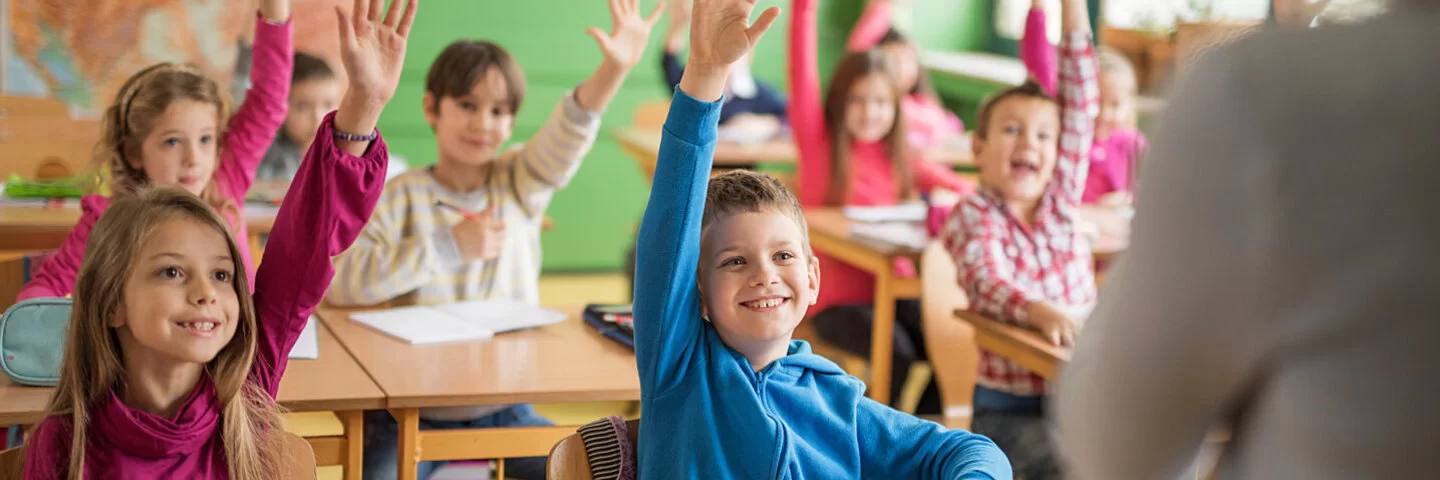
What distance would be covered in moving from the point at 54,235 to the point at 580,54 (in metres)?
3.27

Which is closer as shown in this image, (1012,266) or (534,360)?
(534,360)

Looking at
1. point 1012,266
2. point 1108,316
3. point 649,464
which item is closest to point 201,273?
point 649,464

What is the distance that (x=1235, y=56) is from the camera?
30.4 inches

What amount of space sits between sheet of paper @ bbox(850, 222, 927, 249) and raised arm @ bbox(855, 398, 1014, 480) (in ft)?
5.56

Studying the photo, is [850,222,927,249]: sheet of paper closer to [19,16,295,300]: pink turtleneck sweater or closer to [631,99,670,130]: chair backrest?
[19,16,295,300]: pink turtleneck sweater

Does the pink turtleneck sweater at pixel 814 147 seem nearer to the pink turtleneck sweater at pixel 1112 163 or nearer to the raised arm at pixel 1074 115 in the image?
the pink turtleneck sweater at pixel 1112 163

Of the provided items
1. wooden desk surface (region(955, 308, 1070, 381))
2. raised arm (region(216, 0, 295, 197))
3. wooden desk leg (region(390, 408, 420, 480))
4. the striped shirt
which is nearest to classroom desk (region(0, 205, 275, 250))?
raised arm (region(216, 0, 295, 197))

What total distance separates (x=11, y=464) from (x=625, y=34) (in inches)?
51.3

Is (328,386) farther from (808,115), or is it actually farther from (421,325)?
(808,115)

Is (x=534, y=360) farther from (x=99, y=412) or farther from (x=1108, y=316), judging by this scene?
(x=1108, y=316)

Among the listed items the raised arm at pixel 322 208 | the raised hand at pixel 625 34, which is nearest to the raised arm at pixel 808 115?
the raised hand at pixel 625 34

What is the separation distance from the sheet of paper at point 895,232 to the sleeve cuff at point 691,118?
187 centimetres

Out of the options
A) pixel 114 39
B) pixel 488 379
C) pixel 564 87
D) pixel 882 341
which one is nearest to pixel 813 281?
pixel 488 379

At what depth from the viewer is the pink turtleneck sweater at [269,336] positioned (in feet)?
5.16
